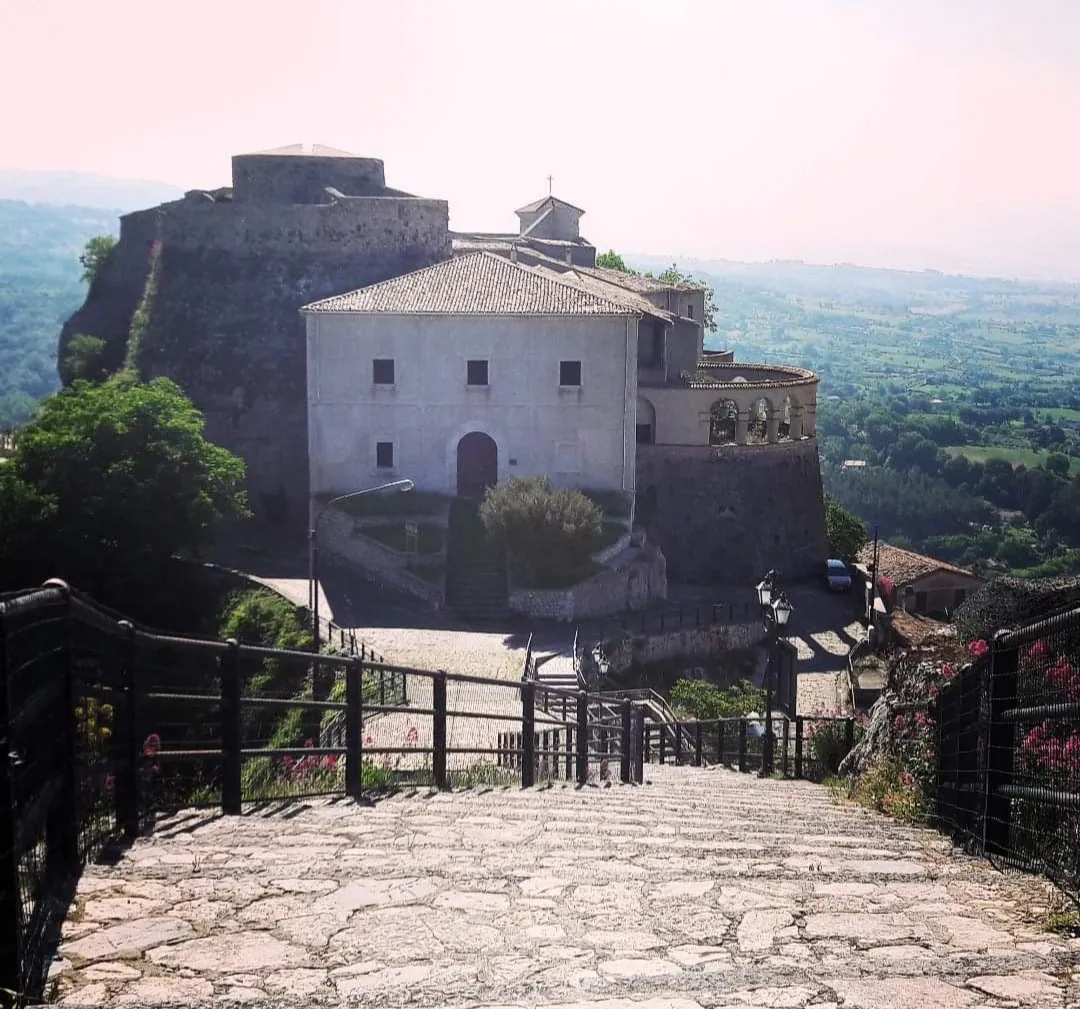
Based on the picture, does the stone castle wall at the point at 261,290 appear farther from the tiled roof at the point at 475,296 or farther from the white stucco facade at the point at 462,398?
the tiled roof at the point at 475,296

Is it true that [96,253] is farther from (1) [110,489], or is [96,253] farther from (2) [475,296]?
(1) [110,489]

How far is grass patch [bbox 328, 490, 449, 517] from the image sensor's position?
1446 inches

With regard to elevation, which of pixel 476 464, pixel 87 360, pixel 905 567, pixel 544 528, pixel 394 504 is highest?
pixel 87 360

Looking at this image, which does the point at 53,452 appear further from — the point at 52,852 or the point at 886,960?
the point at 886,960

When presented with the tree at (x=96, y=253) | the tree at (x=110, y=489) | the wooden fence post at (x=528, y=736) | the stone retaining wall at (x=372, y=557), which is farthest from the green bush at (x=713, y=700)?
the tree at (x=96, y=253)

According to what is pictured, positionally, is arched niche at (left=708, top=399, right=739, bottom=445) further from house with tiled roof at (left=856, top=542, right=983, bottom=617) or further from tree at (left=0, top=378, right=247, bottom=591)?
tree at (left=0, top=378, right=247, bottom=591)

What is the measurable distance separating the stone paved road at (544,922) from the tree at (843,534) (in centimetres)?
4540

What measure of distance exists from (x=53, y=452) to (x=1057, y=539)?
2899 inches

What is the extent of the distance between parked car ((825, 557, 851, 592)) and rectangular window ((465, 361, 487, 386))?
1280cm

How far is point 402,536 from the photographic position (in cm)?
3538

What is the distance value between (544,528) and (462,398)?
5768 mm

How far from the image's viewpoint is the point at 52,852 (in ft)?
20.3

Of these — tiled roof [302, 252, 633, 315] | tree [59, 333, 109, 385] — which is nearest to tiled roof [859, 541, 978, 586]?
tiled roof [302, 252, 633, 315]

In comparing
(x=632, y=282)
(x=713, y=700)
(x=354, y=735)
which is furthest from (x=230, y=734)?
(x=632, y=282)
